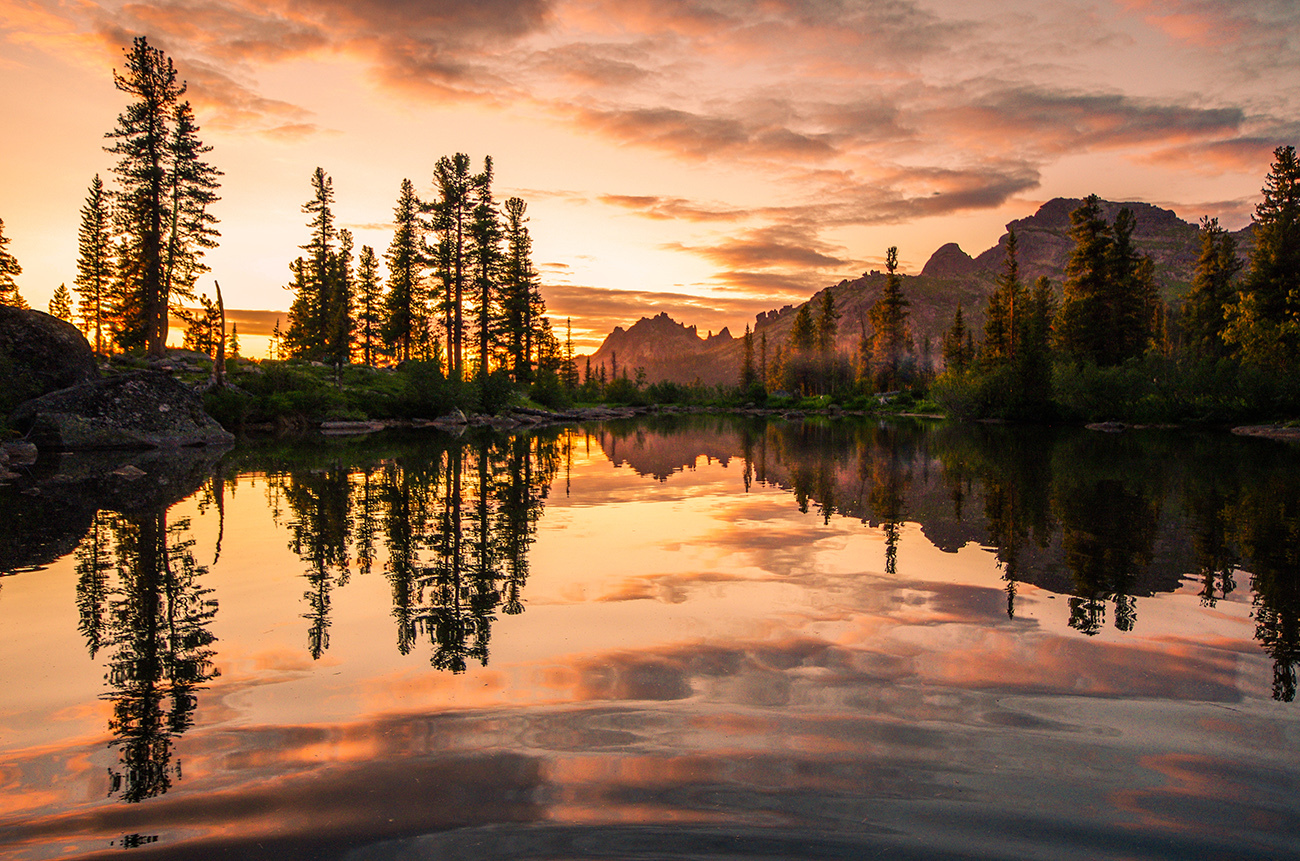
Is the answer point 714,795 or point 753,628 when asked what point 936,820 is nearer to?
point 714,795

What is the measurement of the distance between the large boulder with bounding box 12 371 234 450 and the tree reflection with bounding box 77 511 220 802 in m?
17.2

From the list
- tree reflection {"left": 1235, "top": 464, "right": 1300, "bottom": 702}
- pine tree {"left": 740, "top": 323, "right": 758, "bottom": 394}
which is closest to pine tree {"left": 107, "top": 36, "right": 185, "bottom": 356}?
tree reflection {"left": 1235, "top": 464, "right": 1300, "bottom": 702}

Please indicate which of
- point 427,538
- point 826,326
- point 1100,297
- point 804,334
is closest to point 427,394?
point 427,538

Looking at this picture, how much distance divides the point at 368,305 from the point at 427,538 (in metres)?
72.6

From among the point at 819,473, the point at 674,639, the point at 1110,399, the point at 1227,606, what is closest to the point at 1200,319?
the point at 1110,399

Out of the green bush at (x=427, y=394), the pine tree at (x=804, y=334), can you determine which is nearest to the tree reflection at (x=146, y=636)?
the green bush at (x=427, y=394)

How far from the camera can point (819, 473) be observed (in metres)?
20.3

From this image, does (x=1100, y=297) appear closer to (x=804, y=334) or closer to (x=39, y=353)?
(x=39, y=353)

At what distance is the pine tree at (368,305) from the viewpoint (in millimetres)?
75750

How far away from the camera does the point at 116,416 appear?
2438 centimetres

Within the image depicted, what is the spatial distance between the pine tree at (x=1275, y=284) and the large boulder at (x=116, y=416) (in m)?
57.1

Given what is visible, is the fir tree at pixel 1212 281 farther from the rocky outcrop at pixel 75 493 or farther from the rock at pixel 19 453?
the rock at pixel 19 453

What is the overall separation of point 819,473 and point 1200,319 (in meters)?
65.6

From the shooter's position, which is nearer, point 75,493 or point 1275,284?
point 75,493
